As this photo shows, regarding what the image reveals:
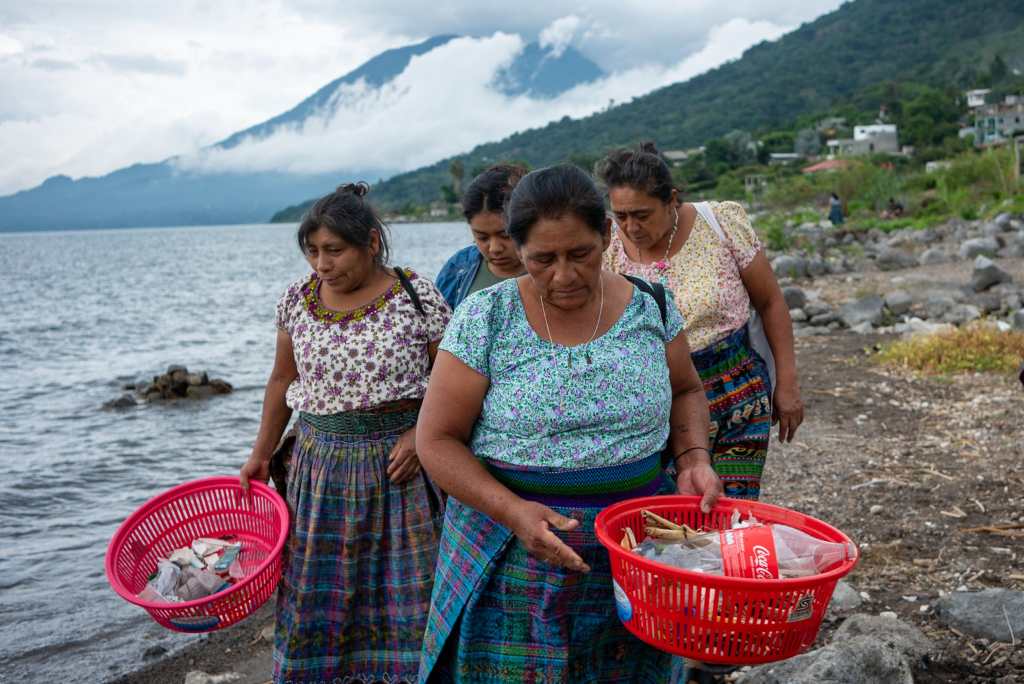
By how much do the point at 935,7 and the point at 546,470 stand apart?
141 m

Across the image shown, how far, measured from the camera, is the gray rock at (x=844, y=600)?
4090 millimetres

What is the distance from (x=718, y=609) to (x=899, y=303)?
11504 mm

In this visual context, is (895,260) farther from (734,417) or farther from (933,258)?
(734,417)

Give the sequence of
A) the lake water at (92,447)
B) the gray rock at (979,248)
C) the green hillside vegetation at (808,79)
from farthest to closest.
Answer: the green hillside vegetation at (808,79) < the gray rock at (979,248) < the lake water at (92,447)

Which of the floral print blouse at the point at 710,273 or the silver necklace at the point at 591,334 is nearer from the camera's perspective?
the silver necklace at the point at 591,334

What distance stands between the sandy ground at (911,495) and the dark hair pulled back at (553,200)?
238 centimetres

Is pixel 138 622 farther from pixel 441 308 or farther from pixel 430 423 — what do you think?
pixel 430 423

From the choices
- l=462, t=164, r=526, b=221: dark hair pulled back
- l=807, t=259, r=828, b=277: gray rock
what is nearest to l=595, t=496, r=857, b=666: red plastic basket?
l=462, t=164, r=526, b=221: dark hair pulled back

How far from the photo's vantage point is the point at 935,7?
123125 millimetres

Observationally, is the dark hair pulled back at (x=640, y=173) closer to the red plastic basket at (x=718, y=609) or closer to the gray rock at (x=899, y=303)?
the red plastic basket at (x=718, y=609)

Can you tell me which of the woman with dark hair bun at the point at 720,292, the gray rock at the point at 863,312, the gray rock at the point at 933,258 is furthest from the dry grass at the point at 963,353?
the gray rock at the point at 933,258

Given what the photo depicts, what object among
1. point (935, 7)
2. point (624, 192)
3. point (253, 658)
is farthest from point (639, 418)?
point (935, 7)

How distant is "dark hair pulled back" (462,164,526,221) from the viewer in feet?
Answer: 10.8

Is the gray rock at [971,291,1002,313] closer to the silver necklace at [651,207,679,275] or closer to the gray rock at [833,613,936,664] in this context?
the gray rock at [833,613,936,664]
